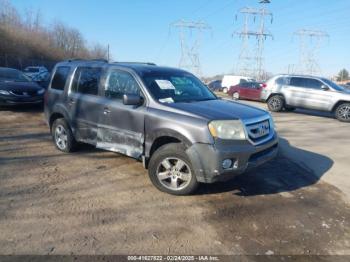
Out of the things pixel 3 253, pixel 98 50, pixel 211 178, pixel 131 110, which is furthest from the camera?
pixel 98 50

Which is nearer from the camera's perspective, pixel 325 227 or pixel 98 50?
pixel 325 227

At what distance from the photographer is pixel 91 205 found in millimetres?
4191

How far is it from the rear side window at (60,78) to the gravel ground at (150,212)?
1445 millimetres

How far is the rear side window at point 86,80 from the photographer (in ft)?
18.6

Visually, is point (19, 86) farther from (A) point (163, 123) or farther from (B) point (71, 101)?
(A) point (163, 123)

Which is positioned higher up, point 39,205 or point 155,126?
point 155,126

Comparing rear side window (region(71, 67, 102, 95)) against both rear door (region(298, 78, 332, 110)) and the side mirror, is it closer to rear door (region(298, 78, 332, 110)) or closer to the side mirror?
the side mirror

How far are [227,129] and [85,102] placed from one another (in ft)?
9.03

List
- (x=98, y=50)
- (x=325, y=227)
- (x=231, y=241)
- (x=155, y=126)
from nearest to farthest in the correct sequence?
(x=231, y=241)
(x=325, y=227)
(x=155, y=126)
(x=98, y=50)

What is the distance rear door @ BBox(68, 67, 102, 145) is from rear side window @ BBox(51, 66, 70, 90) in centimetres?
35

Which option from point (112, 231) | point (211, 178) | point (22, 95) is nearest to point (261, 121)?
point (211, 178)

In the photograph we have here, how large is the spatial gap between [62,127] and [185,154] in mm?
3034

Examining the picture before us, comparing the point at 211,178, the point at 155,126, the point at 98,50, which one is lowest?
the point at 211,178

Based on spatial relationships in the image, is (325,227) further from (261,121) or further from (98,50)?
(98,50)
